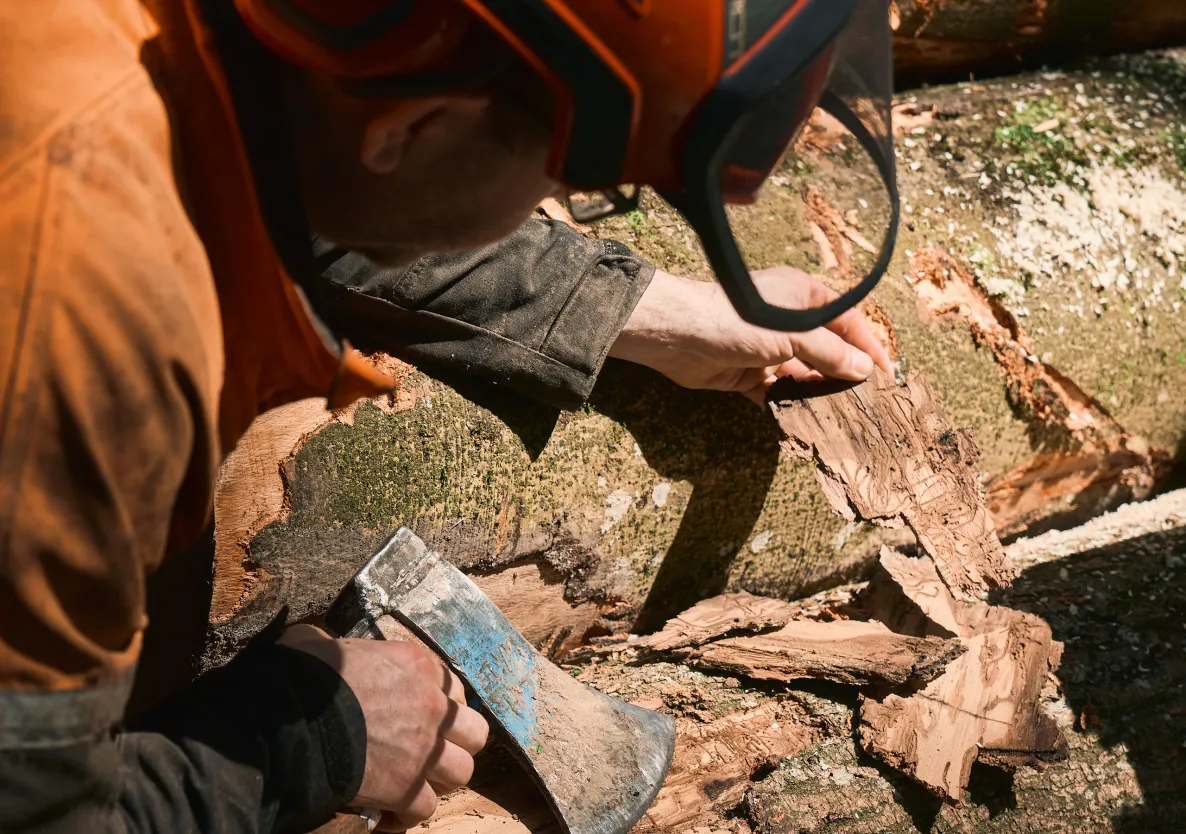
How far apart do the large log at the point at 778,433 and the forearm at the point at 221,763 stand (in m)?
0.35

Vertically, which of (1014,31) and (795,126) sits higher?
(795,126)

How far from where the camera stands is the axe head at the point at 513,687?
1681 millimetres

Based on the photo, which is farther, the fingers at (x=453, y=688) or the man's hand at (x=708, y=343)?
the man's hand at (x=708, y=343)

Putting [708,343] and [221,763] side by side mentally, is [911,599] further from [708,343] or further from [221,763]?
[221,763]

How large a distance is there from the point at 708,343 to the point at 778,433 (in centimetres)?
37

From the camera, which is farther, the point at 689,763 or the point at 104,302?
the point at 689,763

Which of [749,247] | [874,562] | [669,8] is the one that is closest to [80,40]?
[669,8]

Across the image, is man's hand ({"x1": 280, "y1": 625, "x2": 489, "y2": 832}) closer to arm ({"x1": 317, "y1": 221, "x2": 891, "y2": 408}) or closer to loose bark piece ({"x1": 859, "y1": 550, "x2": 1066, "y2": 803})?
arm ({"x1": 317, "y1": 221, "x2": 891, "y2": 408})

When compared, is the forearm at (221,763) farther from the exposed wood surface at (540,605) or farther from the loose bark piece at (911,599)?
the loose bark piece at (911,599)

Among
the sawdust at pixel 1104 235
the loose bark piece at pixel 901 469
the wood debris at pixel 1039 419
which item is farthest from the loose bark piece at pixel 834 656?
the sawdust at pixel 1104 235

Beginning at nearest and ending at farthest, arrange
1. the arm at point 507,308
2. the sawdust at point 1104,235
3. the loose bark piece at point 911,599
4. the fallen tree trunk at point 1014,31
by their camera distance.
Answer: the arm at point 507,308
the loose bark piece at point 911,599
the sawdust at point 1104,235
the fallen tree trunk at point 1014,31

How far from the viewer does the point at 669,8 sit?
2.91ft

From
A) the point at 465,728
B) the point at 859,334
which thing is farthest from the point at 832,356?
the point at 465,728

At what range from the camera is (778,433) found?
2.22 metres
